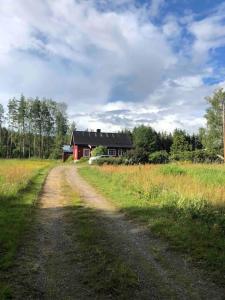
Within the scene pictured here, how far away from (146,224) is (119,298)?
540cm

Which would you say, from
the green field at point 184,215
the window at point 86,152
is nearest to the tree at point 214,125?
the window at point 86,152

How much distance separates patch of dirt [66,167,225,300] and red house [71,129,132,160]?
55.8m

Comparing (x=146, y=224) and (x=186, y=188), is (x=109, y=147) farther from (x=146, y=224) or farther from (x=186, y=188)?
(x=146, y=224)

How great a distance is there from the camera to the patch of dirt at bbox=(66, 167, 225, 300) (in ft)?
19.5

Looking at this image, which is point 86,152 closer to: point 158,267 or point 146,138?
point 146,138

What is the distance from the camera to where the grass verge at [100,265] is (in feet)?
19.6

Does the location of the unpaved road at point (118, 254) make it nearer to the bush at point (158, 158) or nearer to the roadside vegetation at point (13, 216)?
the roadside vegetation at point (13, 216)

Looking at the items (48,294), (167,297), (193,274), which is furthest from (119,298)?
(193,274)

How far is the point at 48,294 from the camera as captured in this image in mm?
5785

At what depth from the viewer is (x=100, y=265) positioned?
23.2 ft

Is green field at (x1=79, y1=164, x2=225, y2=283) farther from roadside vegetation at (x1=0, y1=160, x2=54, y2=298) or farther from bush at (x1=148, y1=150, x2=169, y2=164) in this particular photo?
bush at (x1=148, y1=150, x2=169, y2=164)

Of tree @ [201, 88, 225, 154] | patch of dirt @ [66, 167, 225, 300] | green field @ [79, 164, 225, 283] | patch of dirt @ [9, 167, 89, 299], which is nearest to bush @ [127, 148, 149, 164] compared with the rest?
tree @ [201, 88, 225, 154]

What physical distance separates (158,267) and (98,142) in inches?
2459

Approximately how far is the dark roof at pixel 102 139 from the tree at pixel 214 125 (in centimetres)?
1677
